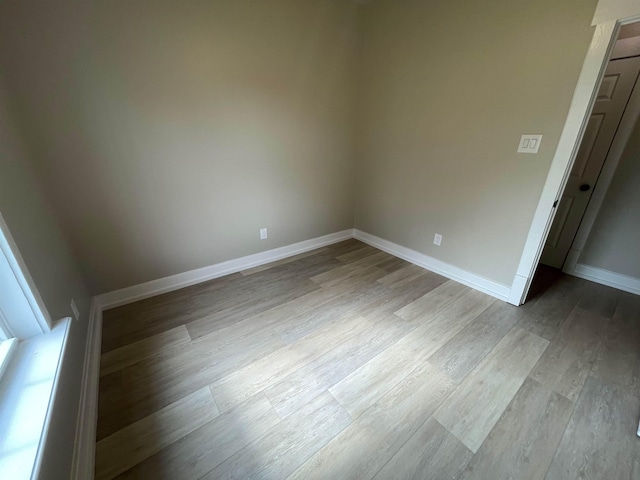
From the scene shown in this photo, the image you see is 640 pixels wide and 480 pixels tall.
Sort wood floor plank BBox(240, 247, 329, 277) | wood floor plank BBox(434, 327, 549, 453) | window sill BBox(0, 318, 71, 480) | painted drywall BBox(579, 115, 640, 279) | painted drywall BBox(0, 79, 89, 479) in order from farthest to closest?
wood floor plank BBox(240, 247, 329, 277)
painted drywall BBox(579, 115, 640, 279)
wood floor plank BBox(434, 327, 549, 453)
painted drywall BBox(0, 79, 89, 479)
window sill BBox(0, 318, 71, 480)

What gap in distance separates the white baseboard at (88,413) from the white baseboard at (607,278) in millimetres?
3794

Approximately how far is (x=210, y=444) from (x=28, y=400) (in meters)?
0.69

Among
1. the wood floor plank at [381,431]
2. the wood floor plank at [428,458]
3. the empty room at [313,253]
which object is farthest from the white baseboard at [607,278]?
the wood floor plank at [428,458]

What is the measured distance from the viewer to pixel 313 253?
300 cm

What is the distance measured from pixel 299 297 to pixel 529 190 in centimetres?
195

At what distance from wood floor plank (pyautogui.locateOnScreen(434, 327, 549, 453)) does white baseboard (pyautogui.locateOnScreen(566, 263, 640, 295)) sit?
4.28 feet

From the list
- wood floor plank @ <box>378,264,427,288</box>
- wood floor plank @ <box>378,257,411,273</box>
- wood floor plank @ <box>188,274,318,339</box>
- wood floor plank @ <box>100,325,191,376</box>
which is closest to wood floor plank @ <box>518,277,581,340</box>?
wood floor plank @ <box>378,264,427,288</box>

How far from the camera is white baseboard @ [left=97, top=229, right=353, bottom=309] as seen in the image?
2084 mm

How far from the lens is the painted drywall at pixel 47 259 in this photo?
35.4 inches

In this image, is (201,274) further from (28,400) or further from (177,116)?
(28,400)

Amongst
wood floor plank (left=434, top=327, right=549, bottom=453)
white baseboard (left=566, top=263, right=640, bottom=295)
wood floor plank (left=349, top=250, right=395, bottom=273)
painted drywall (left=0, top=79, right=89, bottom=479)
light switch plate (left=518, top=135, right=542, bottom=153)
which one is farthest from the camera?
wood floor plank (left=349, top=250, right=395, bottom=273)

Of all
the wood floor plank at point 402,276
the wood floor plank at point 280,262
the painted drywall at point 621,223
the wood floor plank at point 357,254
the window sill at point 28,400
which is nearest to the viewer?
the window sill at point 28,400

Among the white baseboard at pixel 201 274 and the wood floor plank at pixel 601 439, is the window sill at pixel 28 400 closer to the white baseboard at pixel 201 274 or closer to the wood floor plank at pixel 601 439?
the white baseboard at pixel 201 274

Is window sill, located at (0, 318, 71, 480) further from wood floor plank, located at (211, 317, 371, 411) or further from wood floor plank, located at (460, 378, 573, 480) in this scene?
wood floor plank, located at (460, 378, 573, 480)
